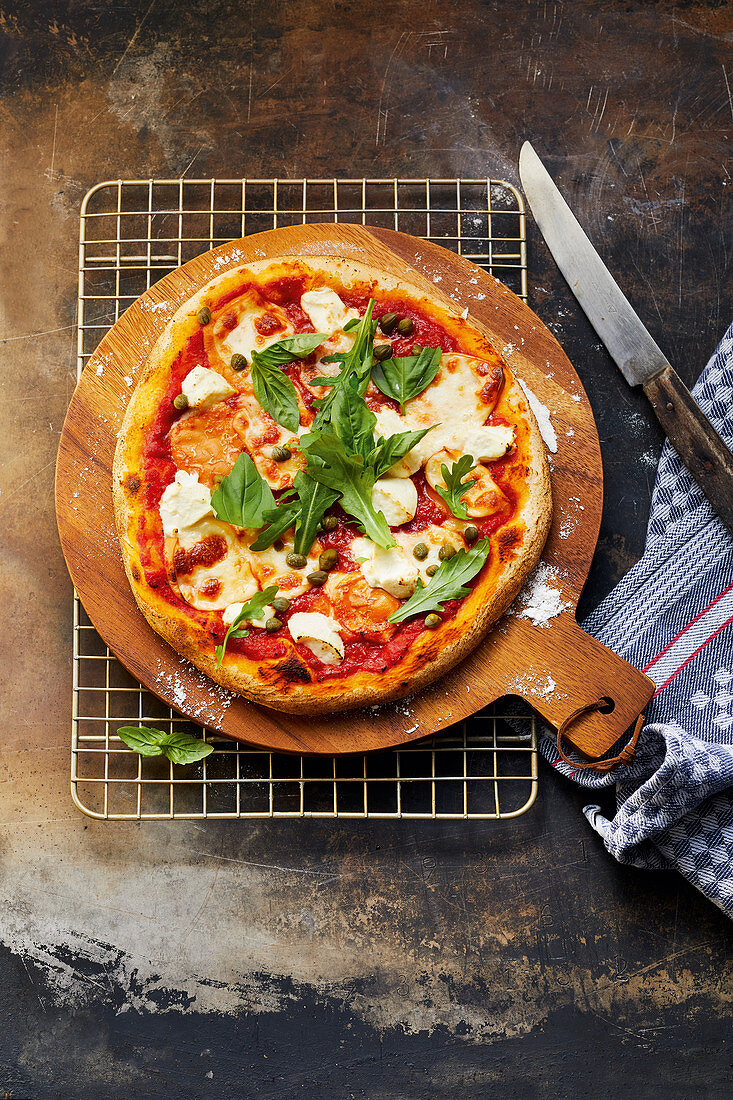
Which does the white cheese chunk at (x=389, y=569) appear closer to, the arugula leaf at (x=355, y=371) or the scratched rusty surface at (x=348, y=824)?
the arugula leaf at (x=355, y=371)

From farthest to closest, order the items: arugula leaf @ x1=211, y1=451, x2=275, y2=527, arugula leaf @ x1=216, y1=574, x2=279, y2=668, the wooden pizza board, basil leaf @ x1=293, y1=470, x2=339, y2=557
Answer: the wooden pizza board
basil leaf @ x1=293, y1=470, x2=339, y2=557
arugula leaf @ x1=211, y1=451, x2=275, y2=527
arugula leaf @ x1=216, y1=574, x2=279, y2=668

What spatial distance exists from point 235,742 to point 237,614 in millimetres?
758

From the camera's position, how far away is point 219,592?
3.57 m

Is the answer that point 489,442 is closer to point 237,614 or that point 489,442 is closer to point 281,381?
point 281,381

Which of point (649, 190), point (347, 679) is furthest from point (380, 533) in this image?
point (649, 190)

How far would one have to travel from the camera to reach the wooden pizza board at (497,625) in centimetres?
369

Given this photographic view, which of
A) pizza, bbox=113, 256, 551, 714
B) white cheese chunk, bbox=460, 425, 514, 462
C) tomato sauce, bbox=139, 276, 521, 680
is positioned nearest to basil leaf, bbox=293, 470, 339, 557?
pizza, bbox=113, 256, 551, 714

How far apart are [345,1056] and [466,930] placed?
0.79 m

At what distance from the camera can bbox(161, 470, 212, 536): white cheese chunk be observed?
11.6ft

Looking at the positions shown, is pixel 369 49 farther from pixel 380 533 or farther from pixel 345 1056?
pixel 345 1056

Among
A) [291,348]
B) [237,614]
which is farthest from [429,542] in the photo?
[291,348]

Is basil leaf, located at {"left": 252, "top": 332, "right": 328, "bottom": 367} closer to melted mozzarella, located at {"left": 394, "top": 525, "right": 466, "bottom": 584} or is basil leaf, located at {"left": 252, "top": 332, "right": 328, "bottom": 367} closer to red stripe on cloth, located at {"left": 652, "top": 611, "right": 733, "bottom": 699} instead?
melted mozzarella, located at {"left": 394, "top": 525, "right": 466, "bottom": 584}

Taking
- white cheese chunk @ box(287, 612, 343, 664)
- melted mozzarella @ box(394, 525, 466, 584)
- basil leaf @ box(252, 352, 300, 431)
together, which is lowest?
white cheese chunk @ box(287, 612, 343, 664)

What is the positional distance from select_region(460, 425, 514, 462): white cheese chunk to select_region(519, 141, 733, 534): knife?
844 mm
